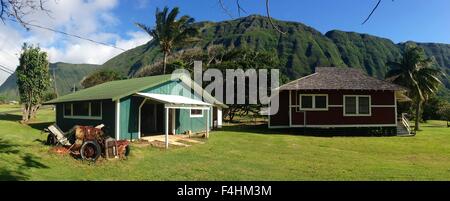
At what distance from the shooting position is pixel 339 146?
69.3ft

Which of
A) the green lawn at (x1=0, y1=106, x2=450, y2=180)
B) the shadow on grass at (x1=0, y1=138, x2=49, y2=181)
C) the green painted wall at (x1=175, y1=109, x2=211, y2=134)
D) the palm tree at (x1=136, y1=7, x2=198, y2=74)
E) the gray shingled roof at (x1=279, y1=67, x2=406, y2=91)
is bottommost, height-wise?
the green lawn at (x1=0, y1=106, x2=450, y2=180)

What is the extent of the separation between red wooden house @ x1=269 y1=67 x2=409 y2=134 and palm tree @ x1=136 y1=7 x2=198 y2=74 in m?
13.1

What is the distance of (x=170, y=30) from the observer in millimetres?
36781

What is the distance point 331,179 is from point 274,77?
100 feet

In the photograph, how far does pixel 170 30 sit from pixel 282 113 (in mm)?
14080

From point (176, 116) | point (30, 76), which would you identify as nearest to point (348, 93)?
point (176, 116)

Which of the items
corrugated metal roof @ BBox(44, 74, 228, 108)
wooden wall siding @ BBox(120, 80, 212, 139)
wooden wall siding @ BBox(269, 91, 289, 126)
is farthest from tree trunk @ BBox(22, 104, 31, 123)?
wooden wall siding @ BBox(269, 91, 289, 126)

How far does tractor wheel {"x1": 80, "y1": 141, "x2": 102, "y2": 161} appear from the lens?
13789 mm

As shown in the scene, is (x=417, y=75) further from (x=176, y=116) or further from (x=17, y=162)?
(x=17, y=162)

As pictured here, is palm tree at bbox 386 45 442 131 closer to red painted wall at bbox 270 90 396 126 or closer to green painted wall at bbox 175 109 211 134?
red painted wall at bbox 270 90 396 126

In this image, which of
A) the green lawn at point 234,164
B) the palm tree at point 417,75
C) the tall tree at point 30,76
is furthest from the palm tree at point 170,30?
the palm tree at point 417,75

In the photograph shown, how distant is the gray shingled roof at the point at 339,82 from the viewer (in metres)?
27.8
